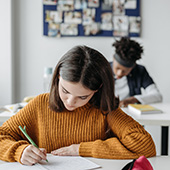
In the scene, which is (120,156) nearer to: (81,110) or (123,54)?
(81,110)

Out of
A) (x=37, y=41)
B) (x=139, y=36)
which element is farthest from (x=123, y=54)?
(x=37, y=41)

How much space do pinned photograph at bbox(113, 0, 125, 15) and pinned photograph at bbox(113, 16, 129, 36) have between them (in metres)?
0.05

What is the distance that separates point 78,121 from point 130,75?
1394 mm

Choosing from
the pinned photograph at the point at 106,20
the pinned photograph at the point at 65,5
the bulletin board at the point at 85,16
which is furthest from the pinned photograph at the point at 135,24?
the pinned photograph at the point at 65,5

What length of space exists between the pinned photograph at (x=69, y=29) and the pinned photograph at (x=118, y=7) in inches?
18.3

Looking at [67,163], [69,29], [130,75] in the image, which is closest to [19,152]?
[67,163]

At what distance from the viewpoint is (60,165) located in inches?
34.7

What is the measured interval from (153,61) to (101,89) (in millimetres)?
2066

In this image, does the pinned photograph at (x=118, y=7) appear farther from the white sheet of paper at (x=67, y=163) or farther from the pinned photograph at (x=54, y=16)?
the white sheet of paper at (x=67, y=163)

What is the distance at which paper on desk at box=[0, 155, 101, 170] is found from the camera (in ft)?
2.81

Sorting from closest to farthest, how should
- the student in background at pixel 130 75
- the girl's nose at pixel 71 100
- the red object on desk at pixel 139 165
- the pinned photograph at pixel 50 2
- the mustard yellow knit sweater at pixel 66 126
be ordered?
the red object on desk at pixel 139 165, the girl's nose at pixel 71 100, the mustard yellow knit sweater at pixel 66 126, the student in background at pixel 130 75, the pinned photograph at pixel 50 2

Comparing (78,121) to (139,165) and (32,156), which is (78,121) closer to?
(32,156)

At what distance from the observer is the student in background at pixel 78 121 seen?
3.09 ft

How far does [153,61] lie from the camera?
9.76 ft
